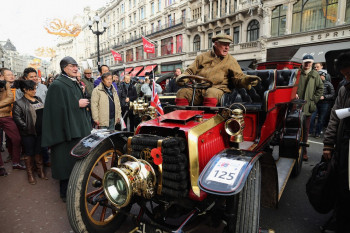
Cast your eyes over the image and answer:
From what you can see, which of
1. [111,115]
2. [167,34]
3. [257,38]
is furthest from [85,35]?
[111,115]

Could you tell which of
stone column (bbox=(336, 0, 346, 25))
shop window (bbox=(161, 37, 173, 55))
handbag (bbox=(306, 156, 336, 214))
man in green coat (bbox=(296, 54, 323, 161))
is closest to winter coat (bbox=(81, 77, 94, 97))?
man in green coat (bbox=(296, 54, 323, 161))

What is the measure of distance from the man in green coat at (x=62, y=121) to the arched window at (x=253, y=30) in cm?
1912

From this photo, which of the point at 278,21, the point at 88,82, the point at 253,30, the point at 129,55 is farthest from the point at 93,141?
the point at 129,55

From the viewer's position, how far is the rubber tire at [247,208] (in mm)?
1640

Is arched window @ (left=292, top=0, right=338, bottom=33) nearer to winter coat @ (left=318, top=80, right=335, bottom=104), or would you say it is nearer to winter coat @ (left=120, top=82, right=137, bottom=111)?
winter coat @ (left=318, top=80, right=335, bottom=104)

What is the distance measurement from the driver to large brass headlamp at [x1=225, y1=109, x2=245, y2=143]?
66 cm

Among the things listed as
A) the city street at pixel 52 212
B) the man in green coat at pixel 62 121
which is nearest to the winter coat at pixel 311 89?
the city street at pixel 52 212

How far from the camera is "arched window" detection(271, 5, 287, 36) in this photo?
16.5m

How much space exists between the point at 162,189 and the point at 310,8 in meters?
18.3

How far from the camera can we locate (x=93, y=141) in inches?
92.9

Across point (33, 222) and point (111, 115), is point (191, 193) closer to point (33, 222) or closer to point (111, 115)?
point (33, 222)

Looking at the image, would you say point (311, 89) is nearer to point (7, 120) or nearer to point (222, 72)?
point (222, 72)

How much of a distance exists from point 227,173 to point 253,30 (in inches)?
799

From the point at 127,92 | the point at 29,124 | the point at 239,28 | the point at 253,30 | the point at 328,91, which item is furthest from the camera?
the point at 239,28
